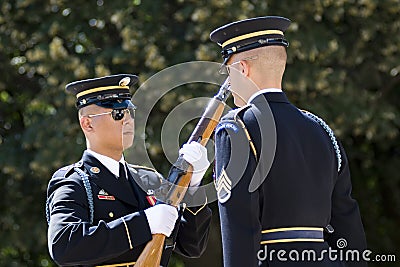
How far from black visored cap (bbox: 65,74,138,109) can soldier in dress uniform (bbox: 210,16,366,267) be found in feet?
2.90

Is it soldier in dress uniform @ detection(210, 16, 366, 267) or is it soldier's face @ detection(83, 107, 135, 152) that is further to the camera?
soldier's face @ detection(83, 107, 135, 152)

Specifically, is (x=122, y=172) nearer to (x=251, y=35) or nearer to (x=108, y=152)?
(x=108, y=152)

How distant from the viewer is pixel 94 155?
4.70 metres

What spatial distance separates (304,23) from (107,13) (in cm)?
206

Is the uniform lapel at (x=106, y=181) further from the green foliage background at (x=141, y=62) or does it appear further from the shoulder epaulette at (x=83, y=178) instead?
the green foliage background at (x=141, y=62)

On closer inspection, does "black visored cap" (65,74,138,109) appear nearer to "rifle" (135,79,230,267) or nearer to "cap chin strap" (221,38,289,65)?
"rifle" (135,79,230,267)

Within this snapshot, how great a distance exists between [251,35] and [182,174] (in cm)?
78

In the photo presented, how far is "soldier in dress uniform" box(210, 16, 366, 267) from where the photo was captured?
374 centimetres

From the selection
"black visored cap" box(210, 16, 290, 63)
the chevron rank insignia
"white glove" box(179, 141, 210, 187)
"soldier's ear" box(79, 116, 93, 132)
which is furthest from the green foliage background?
the chevron rank insignia

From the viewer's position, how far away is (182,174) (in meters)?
4.35

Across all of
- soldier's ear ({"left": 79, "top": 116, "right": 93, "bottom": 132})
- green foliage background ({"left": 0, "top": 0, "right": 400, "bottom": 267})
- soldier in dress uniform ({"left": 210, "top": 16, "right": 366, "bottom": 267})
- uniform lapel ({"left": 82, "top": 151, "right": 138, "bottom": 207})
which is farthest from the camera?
green foliage background ({"left": 0, "top": 0, "right": 400, "bottom": 267})

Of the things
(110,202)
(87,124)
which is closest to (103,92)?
(87,124)

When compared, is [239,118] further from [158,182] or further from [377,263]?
[377,263]

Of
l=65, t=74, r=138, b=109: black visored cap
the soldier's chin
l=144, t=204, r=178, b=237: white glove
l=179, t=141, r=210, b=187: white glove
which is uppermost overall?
l=65, t=74, r=138, b=109: black visored cap
